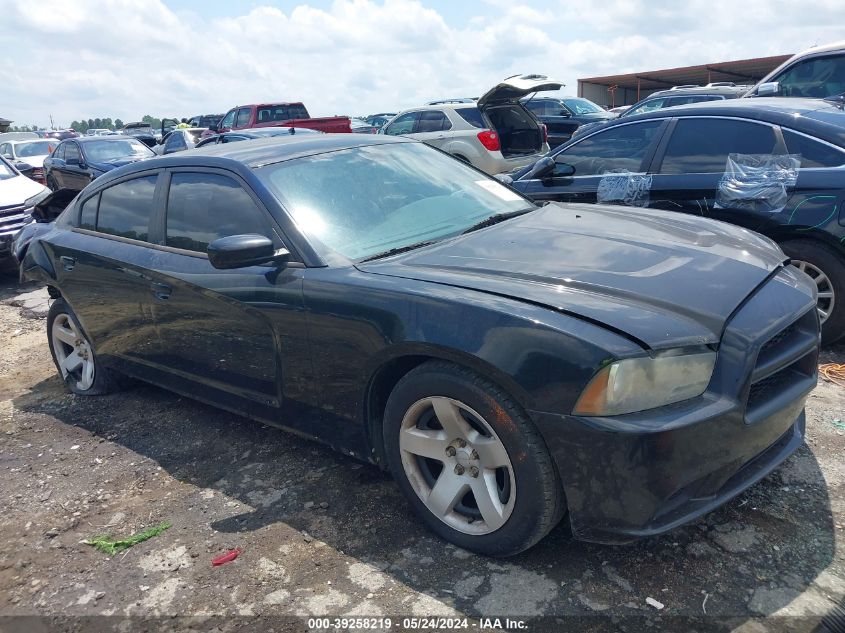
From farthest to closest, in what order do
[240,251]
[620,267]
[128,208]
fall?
1. [128,208]
2. [240,251]
3. [620,267]

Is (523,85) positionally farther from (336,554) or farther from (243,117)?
(243,117)

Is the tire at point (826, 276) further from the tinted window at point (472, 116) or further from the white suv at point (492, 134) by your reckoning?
the tinted window at point (472, 116)

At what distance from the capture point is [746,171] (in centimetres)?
467

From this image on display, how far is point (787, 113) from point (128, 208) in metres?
4.32

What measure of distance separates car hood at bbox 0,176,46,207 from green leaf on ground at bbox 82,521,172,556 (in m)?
6.83

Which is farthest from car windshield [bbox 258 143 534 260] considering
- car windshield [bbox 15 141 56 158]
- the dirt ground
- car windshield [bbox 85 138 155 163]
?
car windshield [bbox 15 141 56 158]

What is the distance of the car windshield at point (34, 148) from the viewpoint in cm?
1892

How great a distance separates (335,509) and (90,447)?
6.05 feet

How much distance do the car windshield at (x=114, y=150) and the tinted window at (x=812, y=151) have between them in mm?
11801

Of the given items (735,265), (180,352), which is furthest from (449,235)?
(180,352)

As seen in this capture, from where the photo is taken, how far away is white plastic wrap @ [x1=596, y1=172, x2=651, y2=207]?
203 inches

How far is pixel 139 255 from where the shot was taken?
393cm

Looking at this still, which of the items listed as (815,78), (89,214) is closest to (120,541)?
(89,214)

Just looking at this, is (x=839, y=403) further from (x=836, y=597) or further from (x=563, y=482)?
(x=563, y=482)
